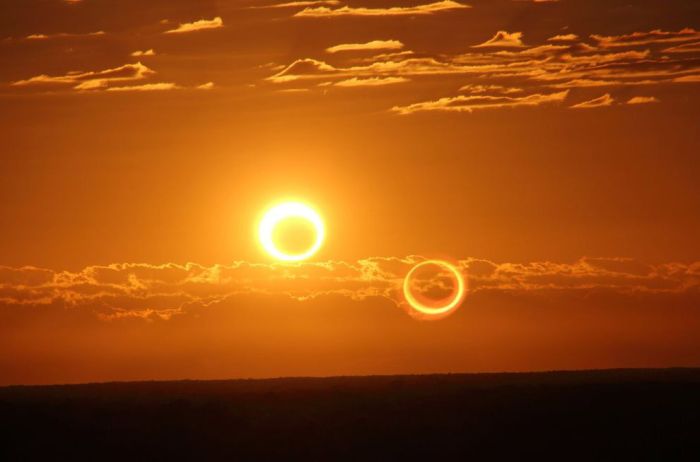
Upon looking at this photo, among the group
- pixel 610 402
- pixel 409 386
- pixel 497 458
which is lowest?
pixel 497 458

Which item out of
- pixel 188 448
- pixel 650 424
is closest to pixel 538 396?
pixel 650 424

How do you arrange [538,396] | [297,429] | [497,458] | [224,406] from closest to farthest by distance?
→ [497,458] < [297,429] < [224,406] < [538,396]

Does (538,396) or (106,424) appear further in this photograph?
(538,396)

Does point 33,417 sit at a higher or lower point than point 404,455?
higher

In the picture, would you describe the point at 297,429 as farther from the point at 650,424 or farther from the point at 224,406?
the point at 650,424

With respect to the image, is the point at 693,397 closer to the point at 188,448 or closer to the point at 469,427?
the point at 469,427

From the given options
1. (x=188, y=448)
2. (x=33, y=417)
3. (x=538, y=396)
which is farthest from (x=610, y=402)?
(x=33, y=417)

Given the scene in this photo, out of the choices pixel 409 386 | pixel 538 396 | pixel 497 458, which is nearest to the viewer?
pixel 497 458
